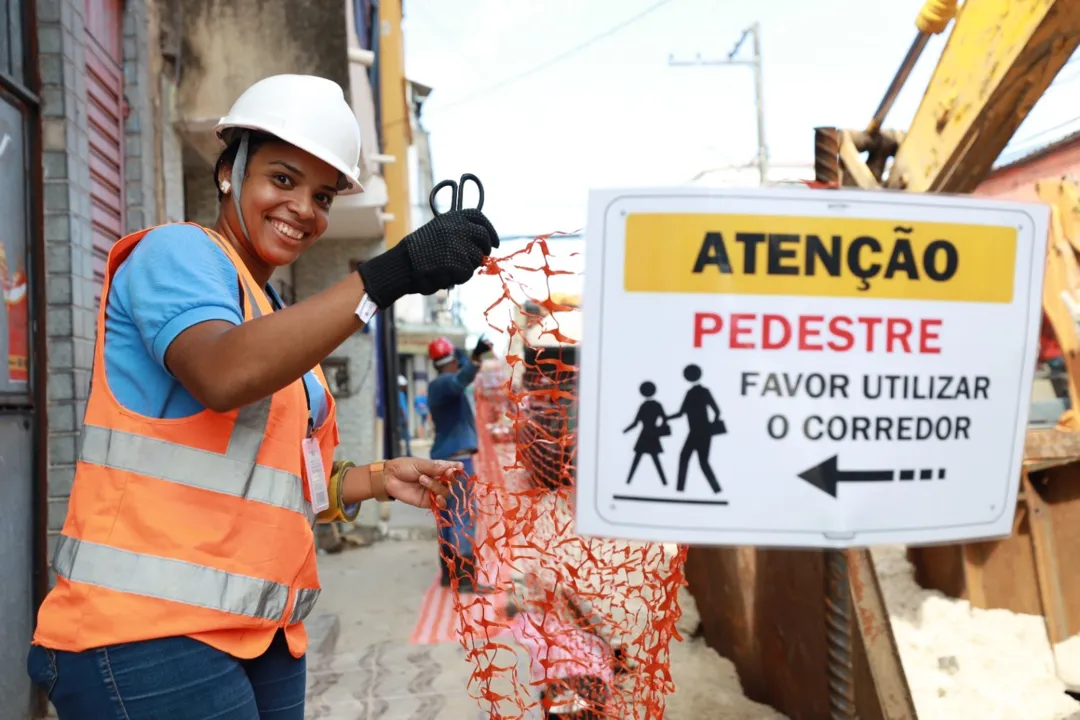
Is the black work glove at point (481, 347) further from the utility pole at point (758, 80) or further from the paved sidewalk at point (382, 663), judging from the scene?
the utility pole at point (758, 80)

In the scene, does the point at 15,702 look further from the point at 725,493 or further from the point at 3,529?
the point at 725,493

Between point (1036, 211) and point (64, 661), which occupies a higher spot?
point (1036, 211)

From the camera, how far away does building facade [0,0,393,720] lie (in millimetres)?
3158

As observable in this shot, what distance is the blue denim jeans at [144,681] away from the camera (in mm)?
1373

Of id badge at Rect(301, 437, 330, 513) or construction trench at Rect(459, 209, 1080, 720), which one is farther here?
construction trench at Rect(459, 209, 1080, 720)

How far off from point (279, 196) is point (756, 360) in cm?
101

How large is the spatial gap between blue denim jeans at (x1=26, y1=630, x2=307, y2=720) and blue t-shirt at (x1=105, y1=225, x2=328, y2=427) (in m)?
0.41

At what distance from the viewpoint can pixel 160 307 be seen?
134 cm

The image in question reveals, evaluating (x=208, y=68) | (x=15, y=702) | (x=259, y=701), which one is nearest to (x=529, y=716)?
(x=259, y=701)

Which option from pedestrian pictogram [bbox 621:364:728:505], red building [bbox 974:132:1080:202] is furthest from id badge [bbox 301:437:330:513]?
red building [bbox 974:132:1080:202]

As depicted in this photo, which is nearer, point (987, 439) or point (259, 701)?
point (987, 439)

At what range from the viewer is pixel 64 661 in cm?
140

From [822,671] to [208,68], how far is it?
4.96m

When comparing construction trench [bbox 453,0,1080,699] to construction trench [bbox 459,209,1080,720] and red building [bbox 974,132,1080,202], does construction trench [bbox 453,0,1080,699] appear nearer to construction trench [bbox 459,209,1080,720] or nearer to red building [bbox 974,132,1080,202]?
construction trench [bbox 459,209,1080,720]
